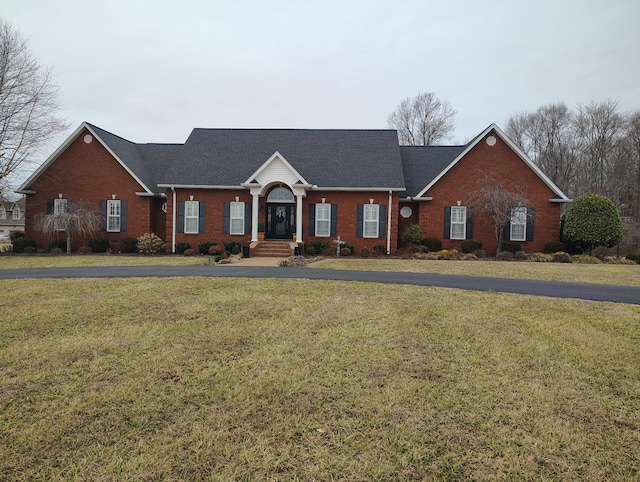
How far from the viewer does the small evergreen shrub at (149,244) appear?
830 inches

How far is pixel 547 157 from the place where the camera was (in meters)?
44.2

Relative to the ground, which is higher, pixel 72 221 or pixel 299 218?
pixel 299 218

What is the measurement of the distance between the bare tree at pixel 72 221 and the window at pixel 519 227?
23.4 m

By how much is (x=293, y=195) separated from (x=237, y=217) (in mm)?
3423

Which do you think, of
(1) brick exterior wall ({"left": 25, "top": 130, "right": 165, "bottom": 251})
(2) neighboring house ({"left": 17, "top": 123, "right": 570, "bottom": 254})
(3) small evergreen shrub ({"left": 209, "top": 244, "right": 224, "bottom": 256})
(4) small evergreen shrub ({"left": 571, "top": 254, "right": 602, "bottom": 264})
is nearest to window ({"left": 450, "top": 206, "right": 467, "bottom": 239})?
(2) neighboring house ({"left": 17, "top": 123, "right": 570, "bottom": 254})

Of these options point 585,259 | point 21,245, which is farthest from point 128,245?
point 585,259

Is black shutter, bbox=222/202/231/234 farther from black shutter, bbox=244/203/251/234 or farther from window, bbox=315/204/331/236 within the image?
window, bbox=315/204/331/236

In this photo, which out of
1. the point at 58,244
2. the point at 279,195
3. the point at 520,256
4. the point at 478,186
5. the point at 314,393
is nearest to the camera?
the point at 314,393

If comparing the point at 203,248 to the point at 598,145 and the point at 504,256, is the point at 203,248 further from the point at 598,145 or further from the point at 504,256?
the point at 598,145

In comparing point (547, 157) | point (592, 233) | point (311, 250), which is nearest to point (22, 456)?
point (311, 250)

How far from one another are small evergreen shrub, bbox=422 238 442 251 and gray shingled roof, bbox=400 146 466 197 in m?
2.86

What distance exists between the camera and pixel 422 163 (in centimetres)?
2514

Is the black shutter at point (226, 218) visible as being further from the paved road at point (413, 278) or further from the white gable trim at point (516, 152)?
the white gable trim at point (516, 152)

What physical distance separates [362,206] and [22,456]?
2006cm
